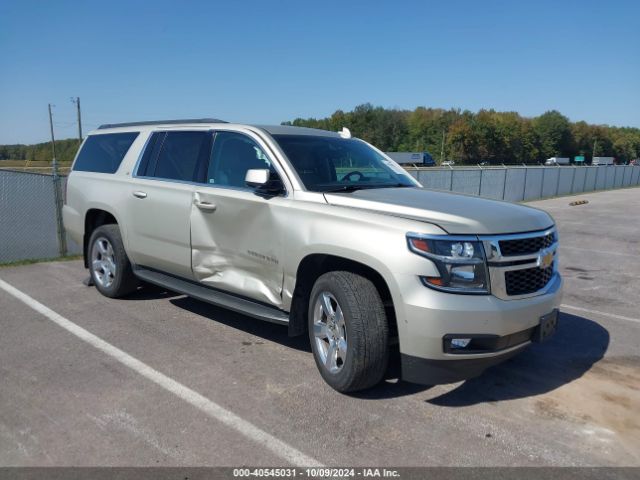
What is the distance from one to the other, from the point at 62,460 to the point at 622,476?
3095 mm

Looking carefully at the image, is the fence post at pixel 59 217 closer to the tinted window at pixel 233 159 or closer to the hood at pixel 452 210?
the tinted window at pixel 233 159

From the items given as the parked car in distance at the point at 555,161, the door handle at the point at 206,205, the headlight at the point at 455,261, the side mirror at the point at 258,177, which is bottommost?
the parked car in distance at the point at 555,161

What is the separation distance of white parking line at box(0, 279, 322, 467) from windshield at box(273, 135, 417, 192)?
178 centimetres

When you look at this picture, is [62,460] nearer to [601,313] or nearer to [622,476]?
[622,476]

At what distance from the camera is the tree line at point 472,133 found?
112 meters

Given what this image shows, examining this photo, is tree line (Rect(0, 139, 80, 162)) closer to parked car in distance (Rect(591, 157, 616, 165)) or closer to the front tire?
parked car in distance (Rect(591, 157, 616, 165))

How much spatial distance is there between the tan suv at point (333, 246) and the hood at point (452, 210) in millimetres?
13

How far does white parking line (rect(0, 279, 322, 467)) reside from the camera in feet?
10.1

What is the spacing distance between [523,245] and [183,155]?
3.30 meters

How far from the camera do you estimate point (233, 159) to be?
4.81 m

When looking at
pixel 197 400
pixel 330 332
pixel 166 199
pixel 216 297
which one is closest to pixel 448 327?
pixel 330 332

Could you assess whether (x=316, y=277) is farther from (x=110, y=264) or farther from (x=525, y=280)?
(x=110, y=264)

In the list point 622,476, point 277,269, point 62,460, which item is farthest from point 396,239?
point 62,460

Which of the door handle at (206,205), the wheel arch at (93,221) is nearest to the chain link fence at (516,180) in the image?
the wheel arch at (93,221)
